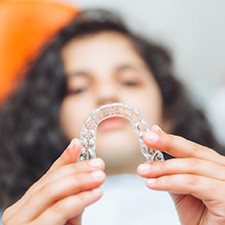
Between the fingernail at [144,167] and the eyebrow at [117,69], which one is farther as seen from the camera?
the eyebrow at [117,69]

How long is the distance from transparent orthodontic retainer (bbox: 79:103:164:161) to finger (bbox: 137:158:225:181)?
1.6 inches

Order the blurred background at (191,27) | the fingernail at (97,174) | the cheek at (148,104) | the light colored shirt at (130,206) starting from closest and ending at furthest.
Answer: the fingernail at (97,174) → the light colored shirt at (130,206) → the cheek at (148,104) → the blurred background at (191,27)

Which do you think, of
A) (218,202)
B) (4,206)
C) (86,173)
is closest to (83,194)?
(86,173)

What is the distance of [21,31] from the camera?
3.91 ft

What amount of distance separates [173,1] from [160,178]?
39.2 inches

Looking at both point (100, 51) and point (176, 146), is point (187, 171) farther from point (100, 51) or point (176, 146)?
point (100, 51)

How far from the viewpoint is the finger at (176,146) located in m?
0.50

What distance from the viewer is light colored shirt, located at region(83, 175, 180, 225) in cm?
86

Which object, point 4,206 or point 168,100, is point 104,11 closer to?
point 168,100

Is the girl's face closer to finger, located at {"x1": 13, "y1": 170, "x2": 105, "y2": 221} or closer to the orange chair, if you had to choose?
the orange chair

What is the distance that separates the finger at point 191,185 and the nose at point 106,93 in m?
0.47

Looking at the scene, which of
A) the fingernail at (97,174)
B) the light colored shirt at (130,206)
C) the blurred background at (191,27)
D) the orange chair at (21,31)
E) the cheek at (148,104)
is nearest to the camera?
the fingernail at (97,174)

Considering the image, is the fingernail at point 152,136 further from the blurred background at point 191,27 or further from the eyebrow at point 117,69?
the blurred background at point 191,27

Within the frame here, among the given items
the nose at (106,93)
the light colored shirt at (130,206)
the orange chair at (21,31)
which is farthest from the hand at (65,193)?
the orange chair at (21,31)
